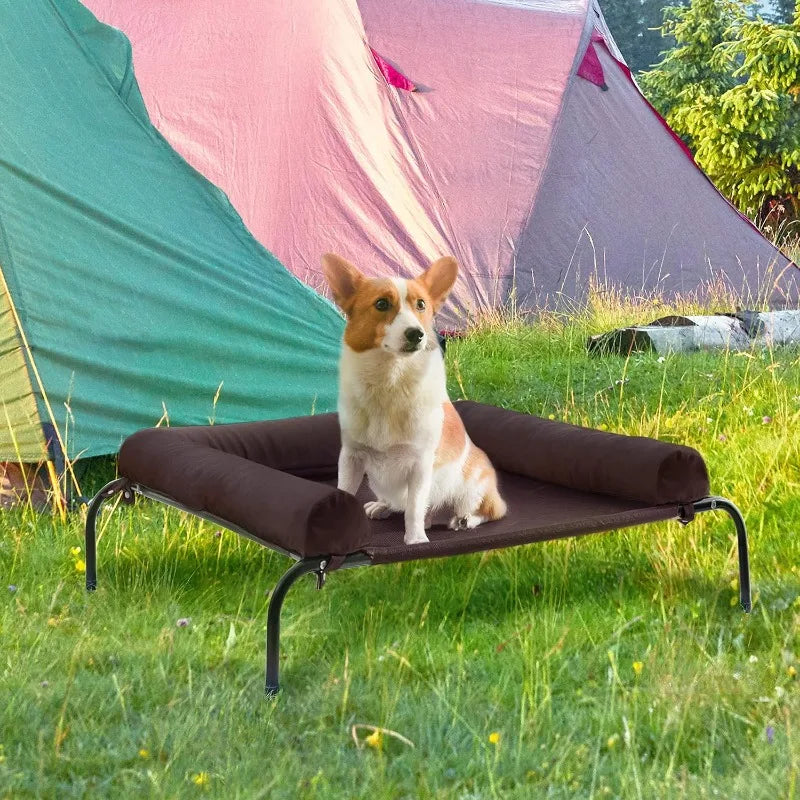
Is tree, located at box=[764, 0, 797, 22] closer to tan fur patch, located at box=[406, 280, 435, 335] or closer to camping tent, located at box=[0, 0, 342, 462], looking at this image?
camping tent, located at box=[0, 0, 342, 462]

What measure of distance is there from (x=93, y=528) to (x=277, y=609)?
0.89 m

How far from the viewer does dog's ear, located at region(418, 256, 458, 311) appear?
8.68ft

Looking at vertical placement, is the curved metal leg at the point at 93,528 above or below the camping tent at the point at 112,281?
below

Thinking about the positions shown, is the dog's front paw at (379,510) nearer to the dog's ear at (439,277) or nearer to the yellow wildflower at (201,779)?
the dog's ear at (439,277)

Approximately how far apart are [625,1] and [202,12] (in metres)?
22.3

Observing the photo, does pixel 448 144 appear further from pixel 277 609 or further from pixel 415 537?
pixel 277 609

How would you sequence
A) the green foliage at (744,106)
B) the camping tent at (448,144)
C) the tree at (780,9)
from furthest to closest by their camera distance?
the tree at (780,9) < the green foliage at (744,106) < the camping tent at (448,144)

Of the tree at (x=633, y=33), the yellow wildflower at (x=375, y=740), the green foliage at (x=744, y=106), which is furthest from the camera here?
the tree at (x=633, y=33)

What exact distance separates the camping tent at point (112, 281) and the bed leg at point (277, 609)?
139 centimetres

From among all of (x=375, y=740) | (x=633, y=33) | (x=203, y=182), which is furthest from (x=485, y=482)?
(x=633, y=33)

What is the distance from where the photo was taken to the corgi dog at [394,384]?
2584mm

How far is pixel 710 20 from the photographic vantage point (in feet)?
44.7

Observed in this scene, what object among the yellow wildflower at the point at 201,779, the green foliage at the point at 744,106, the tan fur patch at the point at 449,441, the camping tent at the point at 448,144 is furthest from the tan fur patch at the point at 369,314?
the green foliage at the point at 744,106

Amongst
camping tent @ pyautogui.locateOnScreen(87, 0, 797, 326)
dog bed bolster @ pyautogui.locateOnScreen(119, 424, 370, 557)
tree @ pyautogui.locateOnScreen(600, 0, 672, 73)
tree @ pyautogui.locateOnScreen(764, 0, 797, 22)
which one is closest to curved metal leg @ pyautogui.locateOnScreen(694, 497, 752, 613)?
dog bed bolster @ pyautogui.locateOnScreen(119, 424, 370, 557)
